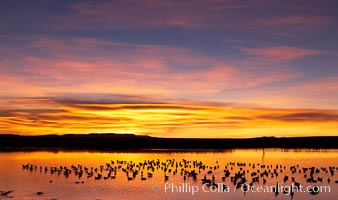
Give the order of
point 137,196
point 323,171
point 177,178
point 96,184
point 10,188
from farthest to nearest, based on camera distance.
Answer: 1. point 323,171
2. point 177,178
3. point 96,184
4. point 10,188
5. point 137,196

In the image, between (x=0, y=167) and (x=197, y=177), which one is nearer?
(x=197, y=177)

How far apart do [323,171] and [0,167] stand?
139 feet

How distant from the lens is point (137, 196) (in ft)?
127

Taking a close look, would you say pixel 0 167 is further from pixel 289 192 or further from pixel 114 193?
pixel 289 192

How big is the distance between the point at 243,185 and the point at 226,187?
2.39 m

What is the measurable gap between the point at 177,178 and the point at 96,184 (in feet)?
33.1

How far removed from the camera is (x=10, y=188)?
141 feet

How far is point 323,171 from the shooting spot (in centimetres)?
6197

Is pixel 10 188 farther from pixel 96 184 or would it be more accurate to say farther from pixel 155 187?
pixel 155 187

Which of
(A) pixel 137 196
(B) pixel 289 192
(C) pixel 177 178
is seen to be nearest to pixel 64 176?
(C) pixel 177 178

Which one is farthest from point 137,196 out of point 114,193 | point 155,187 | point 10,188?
point 10,188

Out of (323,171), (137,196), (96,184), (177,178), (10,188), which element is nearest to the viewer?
(137,196)

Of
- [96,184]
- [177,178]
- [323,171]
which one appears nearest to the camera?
[96,184]

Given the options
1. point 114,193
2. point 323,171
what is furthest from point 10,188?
point 323,171
